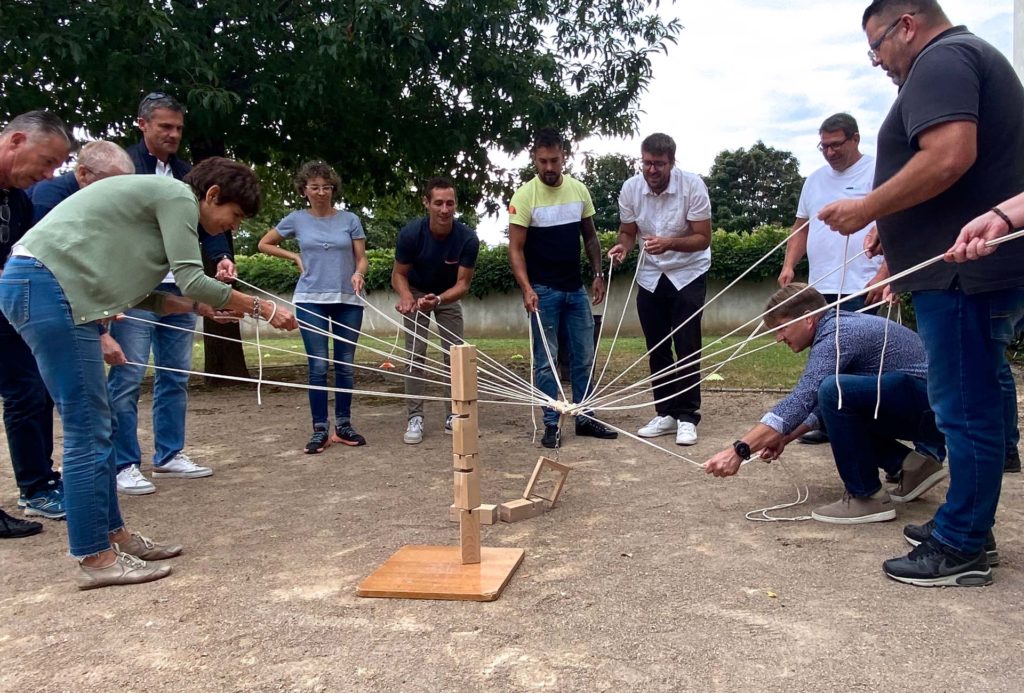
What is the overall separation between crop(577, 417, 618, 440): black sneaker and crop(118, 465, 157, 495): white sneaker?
7.85 feet

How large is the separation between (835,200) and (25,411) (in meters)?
4.01

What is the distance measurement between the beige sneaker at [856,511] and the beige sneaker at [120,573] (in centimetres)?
244

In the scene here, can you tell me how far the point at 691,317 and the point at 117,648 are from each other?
3302mm

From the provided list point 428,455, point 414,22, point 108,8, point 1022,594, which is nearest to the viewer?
point 1022,594

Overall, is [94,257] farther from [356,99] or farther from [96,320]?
[356,99]

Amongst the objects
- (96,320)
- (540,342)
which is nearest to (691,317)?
(540,342)

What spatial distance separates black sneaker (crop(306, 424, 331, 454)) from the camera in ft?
14.8

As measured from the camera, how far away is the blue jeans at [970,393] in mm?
2277

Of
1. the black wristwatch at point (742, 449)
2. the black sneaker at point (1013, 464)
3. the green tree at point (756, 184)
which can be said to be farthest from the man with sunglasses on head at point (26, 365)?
the green tree at point (756, 184)

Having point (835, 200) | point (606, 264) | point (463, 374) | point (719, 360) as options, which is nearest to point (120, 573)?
point (463, 374)

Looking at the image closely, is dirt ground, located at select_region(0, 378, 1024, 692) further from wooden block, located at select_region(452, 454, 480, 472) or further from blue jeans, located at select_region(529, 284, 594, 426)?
blue jeans, located at select_region(529, 284, 594, 426)

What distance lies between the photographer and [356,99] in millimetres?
6805

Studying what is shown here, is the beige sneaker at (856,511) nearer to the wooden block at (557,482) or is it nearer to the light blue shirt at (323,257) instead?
the wooden block at (557,482)

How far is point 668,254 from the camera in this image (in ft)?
15.1
